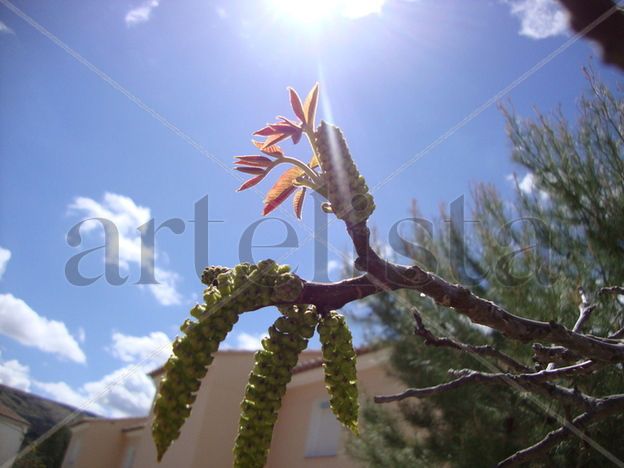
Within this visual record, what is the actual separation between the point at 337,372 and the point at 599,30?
0.72 metres

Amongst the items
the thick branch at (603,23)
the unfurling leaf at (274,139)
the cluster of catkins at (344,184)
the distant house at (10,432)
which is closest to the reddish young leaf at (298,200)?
the unfurling leaf at (274,139)

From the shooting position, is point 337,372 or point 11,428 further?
point 11,428

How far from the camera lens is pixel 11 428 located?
1827cm

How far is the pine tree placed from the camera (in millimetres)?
3791

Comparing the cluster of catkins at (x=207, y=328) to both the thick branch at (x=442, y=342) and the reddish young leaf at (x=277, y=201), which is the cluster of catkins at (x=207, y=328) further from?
the thick branch at (x=442, y=342)

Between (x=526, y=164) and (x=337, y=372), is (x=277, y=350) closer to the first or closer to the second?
(x=337, y=372)

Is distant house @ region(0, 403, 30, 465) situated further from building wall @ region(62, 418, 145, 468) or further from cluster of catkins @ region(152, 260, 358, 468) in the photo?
cluster of catkins @ region(152, 260, 358, 468)

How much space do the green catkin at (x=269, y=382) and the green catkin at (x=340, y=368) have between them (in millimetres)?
35

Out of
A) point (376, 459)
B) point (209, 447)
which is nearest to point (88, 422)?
point (209, 447)

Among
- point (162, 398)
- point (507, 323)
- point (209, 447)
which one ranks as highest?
point (209, 447)

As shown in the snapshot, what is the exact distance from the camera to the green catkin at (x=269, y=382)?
94 cm

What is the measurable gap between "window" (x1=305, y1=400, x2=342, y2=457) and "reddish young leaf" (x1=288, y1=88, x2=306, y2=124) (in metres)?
9.11

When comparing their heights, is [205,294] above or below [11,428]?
below

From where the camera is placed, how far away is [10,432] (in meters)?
18.0
